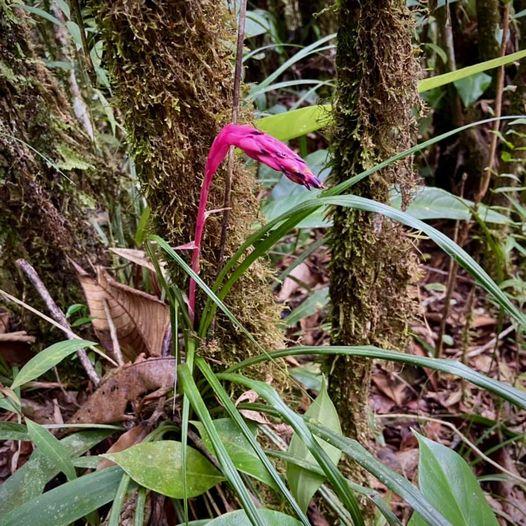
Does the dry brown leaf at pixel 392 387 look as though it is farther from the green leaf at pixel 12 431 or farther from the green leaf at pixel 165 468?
the green leaf at pixel 12 431

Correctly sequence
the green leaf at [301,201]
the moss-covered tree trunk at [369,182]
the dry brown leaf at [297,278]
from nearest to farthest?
the moss-covered tree trunk at [369,182] < the green leaf at [301,201] < the dry brown leaf at [297,278]

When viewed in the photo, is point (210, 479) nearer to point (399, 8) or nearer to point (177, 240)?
point (177, 240)

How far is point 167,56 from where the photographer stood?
0.76 metres

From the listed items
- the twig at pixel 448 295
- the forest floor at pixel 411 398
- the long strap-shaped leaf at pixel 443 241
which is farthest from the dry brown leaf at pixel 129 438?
the twig at pixel 448 295

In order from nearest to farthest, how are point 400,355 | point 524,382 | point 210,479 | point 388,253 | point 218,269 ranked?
point 400,355 < point 210,479 < point 218,269 < point 388,253 < point 524,382

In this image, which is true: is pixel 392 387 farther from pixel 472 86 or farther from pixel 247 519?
pixel 472 86

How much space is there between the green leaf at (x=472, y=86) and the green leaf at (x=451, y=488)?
145 centimetres

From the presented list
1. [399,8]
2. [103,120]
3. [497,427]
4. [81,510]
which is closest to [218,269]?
[81,510]

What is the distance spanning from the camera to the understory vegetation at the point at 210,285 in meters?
0.72

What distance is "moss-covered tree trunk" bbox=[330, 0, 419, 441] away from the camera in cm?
82

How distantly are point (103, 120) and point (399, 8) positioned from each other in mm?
949

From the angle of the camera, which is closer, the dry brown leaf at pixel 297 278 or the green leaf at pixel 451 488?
the green leaf at pixel 451 488

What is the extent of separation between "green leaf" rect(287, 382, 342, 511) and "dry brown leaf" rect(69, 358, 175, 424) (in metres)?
0.26

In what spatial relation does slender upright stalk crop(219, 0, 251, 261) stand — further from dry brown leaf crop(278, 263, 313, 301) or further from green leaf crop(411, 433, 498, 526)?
dry brown leaf crop(278, 263, 313, 301)
